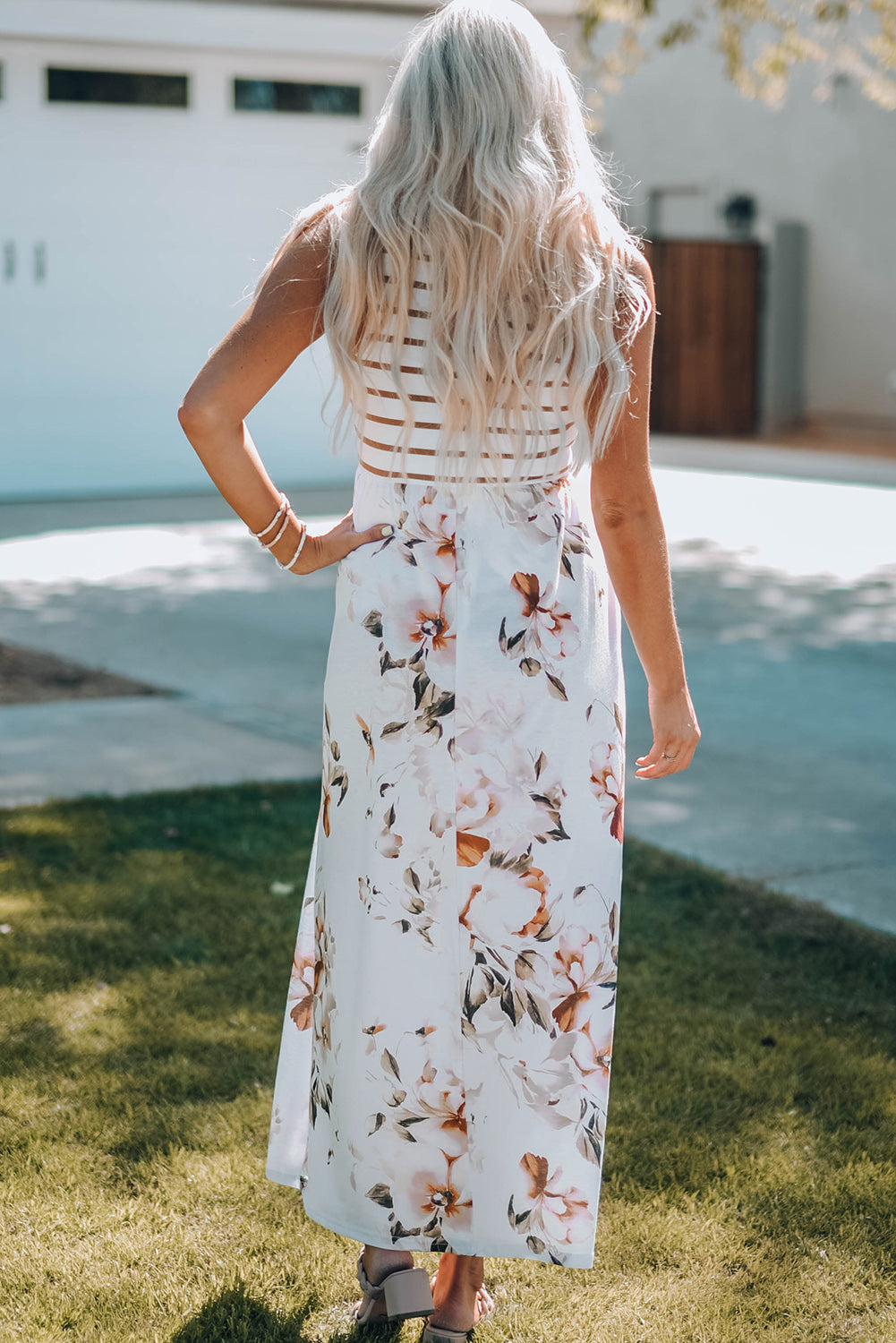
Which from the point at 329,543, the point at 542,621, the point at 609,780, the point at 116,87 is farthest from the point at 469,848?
the point at 116,87

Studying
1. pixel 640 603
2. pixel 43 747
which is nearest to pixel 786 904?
pixel 640 603

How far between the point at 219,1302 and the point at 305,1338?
0.17 meters

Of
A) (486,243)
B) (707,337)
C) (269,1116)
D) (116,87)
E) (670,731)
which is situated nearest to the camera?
(486,243)

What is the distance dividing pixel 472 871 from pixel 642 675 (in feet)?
15.0

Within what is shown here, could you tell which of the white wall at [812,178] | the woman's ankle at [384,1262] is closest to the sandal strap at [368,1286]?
the woman's ankle at [384,1262]

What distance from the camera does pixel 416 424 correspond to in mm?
2268

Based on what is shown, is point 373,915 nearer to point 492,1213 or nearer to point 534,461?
point 492,1213

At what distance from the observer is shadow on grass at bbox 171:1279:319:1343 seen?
8.02 feet

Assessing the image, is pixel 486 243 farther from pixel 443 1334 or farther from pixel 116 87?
pixel 116 87

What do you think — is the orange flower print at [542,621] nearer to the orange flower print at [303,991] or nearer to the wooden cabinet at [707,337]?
the orange flower print at [303,991]

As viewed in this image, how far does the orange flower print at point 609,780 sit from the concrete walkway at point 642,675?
2.01m

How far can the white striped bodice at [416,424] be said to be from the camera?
2.22 metres

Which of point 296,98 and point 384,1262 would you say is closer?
point 384,1262

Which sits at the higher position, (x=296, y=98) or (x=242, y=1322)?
(x=296, y=98)
